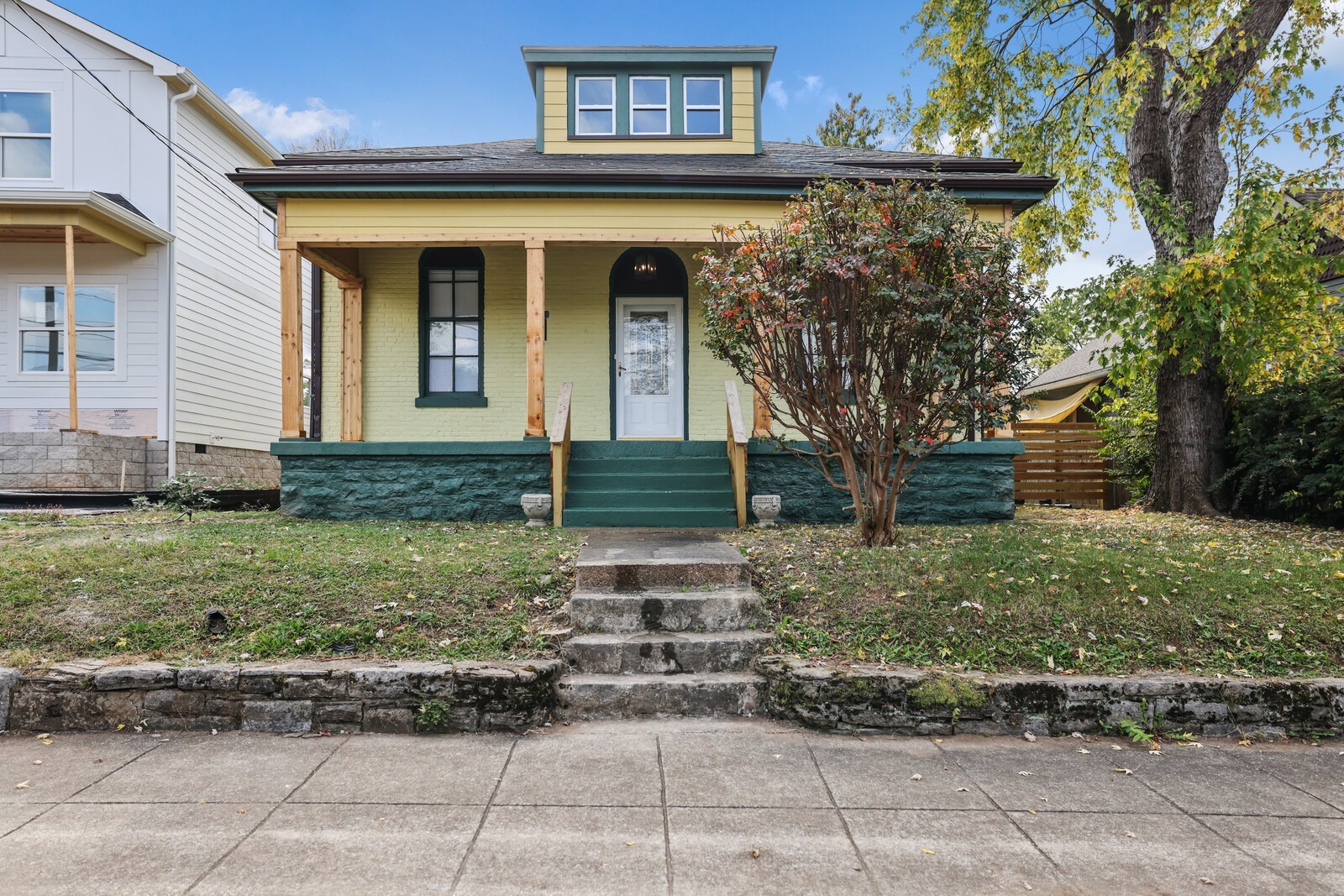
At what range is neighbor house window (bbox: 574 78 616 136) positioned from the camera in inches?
417

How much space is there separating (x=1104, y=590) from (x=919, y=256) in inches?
99.8

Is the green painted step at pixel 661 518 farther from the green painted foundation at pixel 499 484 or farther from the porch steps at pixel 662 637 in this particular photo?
the porch steps at pixel 662 637

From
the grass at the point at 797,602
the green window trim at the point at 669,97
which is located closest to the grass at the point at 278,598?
the grass at the point at 797,602

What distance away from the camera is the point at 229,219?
13.4 meters

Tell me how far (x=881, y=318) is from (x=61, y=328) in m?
12.4

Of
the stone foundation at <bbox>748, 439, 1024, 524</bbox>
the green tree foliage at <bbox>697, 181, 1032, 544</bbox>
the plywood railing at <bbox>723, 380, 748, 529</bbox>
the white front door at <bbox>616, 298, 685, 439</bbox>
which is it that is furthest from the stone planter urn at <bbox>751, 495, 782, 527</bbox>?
the white front door at <bbox>616, 298, 685, 439</bbox>

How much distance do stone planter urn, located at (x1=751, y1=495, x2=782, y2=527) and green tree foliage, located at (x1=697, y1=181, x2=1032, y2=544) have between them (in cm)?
166

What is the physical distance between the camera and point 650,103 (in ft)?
35.1

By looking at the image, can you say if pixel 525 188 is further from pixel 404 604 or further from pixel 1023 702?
pixel 1023 702

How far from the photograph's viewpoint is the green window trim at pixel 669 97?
415 inches

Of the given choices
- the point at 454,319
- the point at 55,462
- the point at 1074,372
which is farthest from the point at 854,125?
the point at 55,462

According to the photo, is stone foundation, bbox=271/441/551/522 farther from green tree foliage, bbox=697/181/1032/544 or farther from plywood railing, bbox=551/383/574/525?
green tree foliage, bbox=697/181/1032/544

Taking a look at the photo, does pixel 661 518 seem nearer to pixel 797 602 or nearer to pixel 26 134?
pixel 797 602

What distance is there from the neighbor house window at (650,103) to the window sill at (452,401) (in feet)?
14.5
